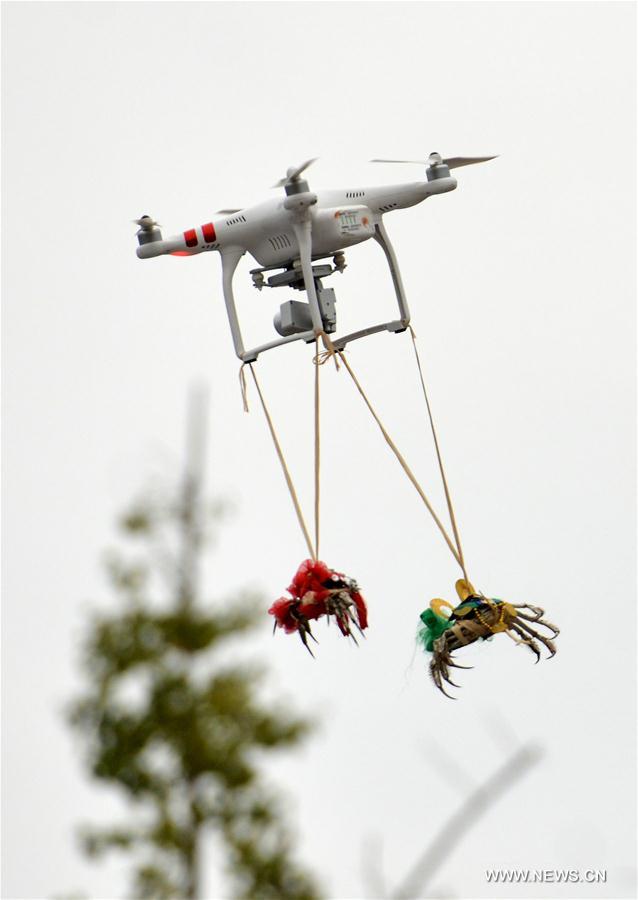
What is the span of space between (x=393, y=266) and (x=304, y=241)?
659mm

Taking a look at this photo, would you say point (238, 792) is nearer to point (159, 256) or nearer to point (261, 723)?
point (261, 723)

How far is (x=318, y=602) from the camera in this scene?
37.9 feet

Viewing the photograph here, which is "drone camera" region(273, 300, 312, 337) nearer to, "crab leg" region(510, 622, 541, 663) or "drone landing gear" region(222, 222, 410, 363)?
"drone landing gear" region(222, 222, 410, 363)

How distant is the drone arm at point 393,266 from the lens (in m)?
12.0

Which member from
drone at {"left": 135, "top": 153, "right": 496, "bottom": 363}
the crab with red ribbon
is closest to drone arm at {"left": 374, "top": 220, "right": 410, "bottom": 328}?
drone at {"left": 135, "top": 153, "right": 496, "bottom": 363}

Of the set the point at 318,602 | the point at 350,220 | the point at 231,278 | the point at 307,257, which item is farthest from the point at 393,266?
the point at 318,602

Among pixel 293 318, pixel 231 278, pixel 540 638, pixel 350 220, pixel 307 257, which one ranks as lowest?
pixel 540 638

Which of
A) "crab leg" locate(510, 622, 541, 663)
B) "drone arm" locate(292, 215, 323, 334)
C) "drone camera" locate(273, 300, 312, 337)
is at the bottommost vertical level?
"crab leg" locate(510, 622, 541, 663)

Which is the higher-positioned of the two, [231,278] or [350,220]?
[350,220]

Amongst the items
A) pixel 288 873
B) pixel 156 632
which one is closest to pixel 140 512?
pixel 156 632

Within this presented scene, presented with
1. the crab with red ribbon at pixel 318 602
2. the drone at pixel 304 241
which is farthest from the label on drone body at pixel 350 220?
the crab with red ribbon at pixel 318 602

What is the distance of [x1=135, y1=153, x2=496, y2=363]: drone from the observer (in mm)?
11641

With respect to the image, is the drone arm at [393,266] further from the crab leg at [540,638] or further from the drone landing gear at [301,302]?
the crab leg at [540,638]

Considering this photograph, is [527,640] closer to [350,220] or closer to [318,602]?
[318,602]
